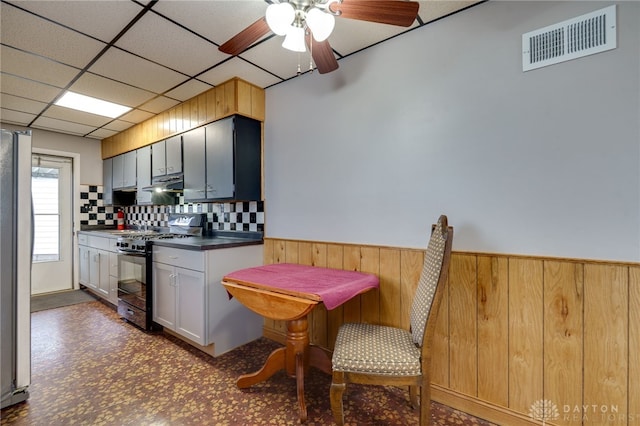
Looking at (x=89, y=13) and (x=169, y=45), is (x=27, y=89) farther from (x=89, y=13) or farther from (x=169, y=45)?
(x=169, y=45)

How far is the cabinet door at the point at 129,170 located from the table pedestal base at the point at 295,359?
10.4ft

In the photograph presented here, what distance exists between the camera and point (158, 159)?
3285 millimetres

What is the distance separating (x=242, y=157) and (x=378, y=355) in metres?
1.95

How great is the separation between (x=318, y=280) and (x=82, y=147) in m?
4.60

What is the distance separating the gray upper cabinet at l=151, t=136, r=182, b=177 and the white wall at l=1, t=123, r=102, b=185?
69.9 inches

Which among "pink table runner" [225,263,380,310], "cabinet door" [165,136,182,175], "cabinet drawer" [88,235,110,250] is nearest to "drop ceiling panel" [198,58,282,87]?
"cabinet door" [165,136,182,175]

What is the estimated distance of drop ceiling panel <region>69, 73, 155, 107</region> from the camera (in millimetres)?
2467

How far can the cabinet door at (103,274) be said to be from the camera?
339cm

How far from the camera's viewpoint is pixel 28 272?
1679 mm

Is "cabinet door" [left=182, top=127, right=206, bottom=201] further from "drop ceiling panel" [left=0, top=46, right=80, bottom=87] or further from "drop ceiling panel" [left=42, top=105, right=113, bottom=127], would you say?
"drop ceiling panel" [left=42, top=105, right=113, bottom=127]

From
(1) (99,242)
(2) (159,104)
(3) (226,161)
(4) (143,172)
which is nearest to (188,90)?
(2) (159,104)

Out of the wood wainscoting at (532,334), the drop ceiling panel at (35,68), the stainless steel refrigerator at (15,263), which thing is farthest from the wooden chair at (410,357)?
the drop ceiling panel at (35,68)

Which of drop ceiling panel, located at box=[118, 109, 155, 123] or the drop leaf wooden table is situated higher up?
drop ceiling panel, located at box=[118, 109, 155, 123]

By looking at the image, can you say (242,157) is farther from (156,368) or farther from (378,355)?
(378,355)
